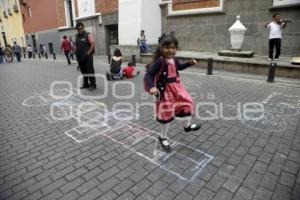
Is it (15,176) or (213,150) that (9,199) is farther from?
(213,150)

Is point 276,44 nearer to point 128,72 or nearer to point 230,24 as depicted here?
point 230,24

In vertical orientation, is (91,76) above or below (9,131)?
above

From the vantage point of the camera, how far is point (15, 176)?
296 cm

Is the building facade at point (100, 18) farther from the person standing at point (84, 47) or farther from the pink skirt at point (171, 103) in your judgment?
the pink skirt at point (171, 103)

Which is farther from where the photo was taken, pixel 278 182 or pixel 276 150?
pixel 276 150

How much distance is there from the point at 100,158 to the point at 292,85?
648cm

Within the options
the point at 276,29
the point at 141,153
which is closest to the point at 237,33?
the point at 276,29

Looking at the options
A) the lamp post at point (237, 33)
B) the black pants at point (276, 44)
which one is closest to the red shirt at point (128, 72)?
the lamp post at point (237, 33)

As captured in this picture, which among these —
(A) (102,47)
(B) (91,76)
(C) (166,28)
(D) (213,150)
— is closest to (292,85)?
(D) (213,150)

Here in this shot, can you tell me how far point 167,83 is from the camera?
10.4 ft

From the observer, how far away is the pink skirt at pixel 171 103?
3.19 m

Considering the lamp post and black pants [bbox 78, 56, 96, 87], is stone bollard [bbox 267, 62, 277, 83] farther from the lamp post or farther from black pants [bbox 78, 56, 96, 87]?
black pants [bbox 78, 56, 96, 87]

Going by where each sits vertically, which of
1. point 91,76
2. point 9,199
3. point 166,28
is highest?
point 166,28

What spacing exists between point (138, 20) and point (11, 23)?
33762 mm
